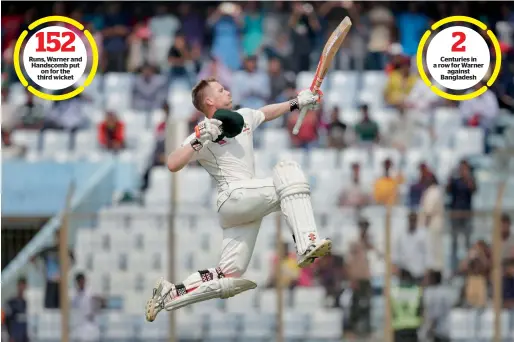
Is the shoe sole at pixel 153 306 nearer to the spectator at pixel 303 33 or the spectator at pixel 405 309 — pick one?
the spectator at pixel 405 309

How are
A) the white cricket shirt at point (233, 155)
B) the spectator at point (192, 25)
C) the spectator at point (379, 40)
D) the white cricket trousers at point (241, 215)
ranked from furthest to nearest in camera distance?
the spectator at point (192, 25)
the spectator at point (379, 40)
the white cricket shirt at point (233, 155)
the white cricket trousers at point (241, 215)

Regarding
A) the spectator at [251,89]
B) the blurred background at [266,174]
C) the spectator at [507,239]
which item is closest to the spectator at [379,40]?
the blurred background at [266,174]

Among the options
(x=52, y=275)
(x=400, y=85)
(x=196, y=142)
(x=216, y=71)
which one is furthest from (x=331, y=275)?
(x=196, y=142)

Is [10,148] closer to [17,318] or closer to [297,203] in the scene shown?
[17,318]

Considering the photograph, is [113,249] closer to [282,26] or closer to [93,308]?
[93,308]

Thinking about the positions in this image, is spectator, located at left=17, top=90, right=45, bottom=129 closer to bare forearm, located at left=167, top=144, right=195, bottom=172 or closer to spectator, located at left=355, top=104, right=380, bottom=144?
spectator, located at left=355, top=104, right=380, bottom=144

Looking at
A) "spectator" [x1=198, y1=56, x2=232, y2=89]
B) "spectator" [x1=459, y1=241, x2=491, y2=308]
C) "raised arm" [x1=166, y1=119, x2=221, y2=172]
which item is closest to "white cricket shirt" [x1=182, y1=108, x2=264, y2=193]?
"raised arm" [x1=166, y1=119, x2=221, y2=172]

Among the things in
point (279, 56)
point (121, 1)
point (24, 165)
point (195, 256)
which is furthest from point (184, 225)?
point (121, 1)
